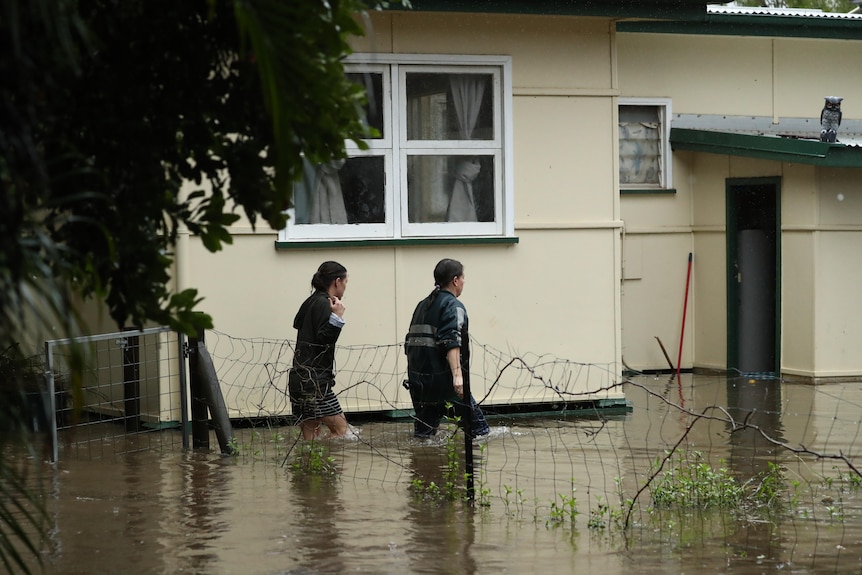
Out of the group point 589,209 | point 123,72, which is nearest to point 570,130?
point 589,209

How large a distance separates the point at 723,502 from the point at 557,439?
3.36 m

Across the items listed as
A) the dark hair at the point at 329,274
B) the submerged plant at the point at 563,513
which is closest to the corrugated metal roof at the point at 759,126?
the dark hair at the point at 329,274

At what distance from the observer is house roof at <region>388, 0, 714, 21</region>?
464 inches

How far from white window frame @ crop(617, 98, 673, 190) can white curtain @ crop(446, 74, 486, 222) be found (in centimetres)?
443

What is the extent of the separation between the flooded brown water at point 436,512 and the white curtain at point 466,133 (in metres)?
2.17

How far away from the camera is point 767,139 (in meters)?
15.0

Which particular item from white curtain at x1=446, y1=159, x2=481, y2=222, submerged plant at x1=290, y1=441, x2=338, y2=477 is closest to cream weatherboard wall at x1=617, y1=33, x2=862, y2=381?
white curtain at x1=446, y1=159, x2=481, y2=222

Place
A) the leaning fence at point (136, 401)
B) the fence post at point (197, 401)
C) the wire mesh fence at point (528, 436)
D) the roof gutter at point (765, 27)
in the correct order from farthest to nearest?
the roof gutter at point (765, 27) → the leaning fence at point (136, 401) → the fence post at point (197, 401) → the wire mesh fence at point (528, 436)

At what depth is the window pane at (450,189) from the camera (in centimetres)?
1221

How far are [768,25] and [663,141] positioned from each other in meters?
2.10

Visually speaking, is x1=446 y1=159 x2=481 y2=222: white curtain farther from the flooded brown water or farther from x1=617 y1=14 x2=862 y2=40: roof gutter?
x1=617 y1=14 x2=862 y2=40: roof gutter

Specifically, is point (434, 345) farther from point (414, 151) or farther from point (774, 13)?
point (774, 13)

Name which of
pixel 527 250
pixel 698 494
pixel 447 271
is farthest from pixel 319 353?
pixel 698 494

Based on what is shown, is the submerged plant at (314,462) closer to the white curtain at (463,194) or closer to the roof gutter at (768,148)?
the white curtain at (463,194)
